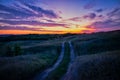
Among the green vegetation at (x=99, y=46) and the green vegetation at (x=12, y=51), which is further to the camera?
the green vegetation at (x=12, y=51)

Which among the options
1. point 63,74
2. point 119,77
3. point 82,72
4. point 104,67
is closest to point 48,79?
point 63,74

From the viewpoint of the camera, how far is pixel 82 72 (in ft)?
45.6

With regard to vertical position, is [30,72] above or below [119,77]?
below

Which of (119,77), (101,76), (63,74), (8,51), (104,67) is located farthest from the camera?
(8,51)

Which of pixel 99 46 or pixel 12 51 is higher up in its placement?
pixel 99 46

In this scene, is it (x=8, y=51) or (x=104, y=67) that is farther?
(x=8, y=51)

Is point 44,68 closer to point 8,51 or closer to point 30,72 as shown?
point 30,72

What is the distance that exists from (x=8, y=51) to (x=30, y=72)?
1601 centimetres

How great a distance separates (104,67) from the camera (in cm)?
1330

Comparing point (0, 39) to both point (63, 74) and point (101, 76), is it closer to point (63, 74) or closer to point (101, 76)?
point (63, 74)

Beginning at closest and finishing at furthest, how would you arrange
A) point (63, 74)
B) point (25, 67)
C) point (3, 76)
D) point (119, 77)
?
point (119, 77), point (3, 76), point (63, 74), point (25, 67)

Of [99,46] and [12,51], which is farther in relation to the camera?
[99,46]

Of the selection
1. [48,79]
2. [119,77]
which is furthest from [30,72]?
[119,77]

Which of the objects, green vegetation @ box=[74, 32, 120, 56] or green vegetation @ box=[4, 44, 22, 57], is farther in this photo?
green vegetation @ box=[4, 44, 22, 57]
